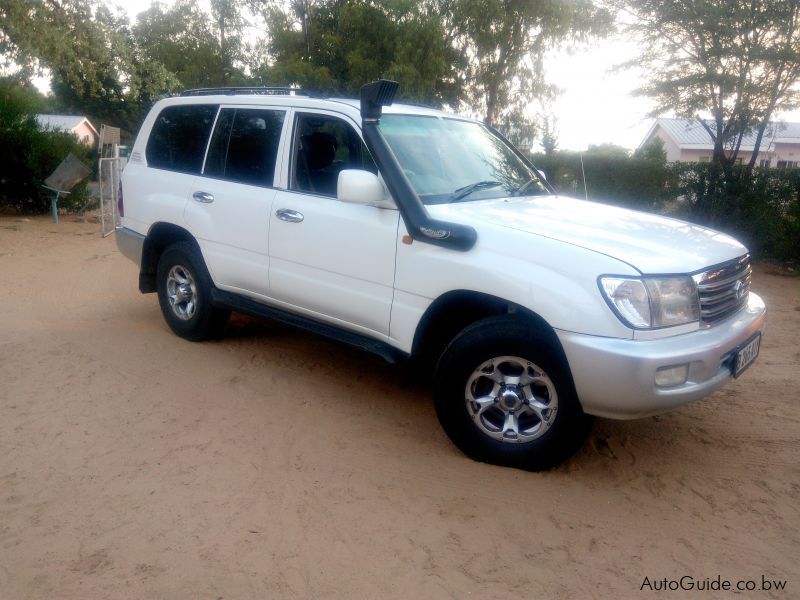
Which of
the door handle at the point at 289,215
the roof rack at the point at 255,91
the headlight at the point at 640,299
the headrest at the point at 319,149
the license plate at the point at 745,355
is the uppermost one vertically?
the roof rack at the point at 255,91

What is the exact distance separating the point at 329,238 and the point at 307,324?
0.67 metres

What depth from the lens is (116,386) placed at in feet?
16.6

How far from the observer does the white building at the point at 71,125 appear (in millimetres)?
15516

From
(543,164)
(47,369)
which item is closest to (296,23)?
(543,164)

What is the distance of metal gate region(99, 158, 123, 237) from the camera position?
1180 centimetres

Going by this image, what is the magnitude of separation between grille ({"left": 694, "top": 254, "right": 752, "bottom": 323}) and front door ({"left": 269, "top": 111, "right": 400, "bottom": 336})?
5.65 ft

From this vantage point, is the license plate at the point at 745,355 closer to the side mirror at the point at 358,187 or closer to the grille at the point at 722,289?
the grille at the point at 722,289

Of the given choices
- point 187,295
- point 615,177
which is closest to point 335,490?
point 187,295

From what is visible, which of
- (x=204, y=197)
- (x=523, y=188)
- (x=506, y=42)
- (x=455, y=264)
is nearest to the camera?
(x=455, y=264)

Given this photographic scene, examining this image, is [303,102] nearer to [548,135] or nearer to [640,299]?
[640,299]

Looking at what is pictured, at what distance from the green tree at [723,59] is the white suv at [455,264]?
8.05m

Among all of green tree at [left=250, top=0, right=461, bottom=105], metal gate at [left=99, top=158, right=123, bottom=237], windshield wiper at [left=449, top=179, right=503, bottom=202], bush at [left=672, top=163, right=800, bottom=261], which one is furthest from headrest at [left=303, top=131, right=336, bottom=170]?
green tree at [left=250, top=0, right=461, bottom=105]

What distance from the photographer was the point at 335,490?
370 centimetres

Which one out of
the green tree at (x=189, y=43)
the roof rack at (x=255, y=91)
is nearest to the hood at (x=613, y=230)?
the roof rack at (x=255, y=91)
